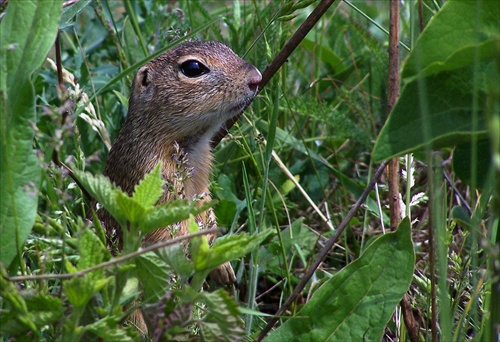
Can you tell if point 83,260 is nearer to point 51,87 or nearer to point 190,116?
point 190,116

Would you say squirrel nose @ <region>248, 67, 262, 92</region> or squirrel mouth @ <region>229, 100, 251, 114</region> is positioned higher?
squirrel nose @ <region>248, 67, 262, 92</region>

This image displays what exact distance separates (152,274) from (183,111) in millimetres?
1381

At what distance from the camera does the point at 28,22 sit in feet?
6.56

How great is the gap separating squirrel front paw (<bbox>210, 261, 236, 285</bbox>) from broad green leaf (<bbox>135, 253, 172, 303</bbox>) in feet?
3.13

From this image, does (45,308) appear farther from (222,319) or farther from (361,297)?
(361,297)

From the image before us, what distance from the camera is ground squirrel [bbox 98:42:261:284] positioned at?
314cm

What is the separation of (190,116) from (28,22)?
4.15 ft

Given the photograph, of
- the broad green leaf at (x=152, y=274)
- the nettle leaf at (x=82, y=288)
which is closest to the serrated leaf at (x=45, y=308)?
the nettle leaf at (x=82, y=288)

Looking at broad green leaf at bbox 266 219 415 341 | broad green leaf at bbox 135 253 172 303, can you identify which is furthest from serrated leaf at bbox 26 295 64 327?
broad green leaf at bbox 266 219 415 341

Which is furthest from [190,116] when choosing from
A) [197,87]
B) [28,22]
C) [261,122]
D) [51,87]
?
[28,22]

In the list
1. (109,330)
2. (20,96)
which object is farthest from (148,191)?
(20,96)

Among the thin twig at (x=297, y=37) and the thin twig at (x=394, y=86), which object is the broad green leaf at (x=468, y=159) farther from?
the thin twig at (x=297, y=37)

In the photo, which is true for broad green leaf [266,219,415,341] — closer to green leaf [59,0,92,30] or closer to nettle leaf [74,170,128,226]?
nettle leaf [74,170,128,226]

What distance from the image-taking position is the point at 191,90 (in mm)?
3246
